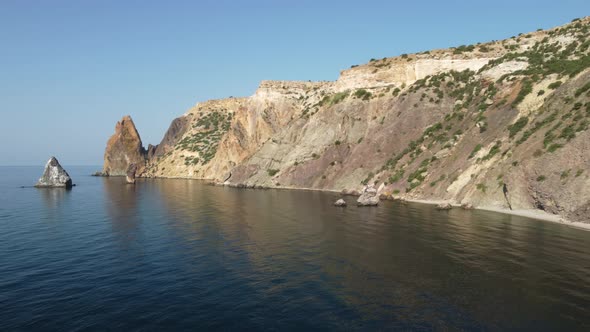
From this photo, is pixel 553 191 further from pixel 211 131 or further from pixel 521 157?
pixel 211 131

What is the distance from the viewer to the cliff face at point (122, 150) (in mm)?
187625

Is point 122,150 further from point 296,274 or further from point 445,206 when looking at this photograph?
point 296,274

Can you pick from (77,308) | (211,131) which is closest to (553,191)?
(77,308)

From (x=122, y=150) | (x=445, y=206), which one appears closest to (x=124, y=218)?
(x=445, y=206)

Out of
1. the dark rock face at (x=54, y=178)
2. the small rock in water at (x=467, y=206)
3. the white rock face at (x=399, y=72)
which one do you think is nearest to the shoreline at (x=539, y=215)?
the small rock in water at (x=467, y=206)

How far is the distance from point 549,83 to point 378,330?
237 feet

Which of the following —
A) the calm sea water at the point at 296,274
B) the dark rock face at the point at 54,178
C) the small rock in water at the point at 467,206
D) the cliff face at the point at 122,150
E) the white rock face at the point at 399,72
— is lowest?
the calm sea water at the point at 296,274

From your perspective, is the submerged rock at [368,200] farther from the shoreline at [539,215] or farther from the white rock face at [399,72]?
the white rock face at [399,72]

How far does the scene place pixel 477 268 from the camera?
2912 centimetres

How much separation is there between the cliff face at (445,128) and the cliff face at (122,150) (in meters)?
58.3

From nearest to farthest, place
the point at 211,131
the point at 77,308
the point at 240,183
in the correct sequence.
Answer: the point at 77,308 < the point at 240,183 < the point at 211,131

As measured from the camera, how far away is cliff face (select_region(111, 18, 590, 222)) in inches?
2159

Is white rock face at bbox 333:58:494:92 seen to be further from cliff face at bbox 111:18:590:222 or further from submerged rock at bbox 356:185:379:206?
submerged rock at bbox 356:185:379:206

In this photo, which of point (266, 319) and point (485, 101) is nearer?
point (266, 319)
